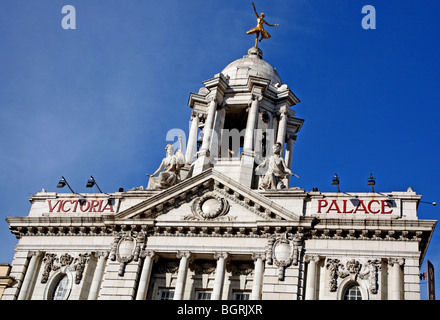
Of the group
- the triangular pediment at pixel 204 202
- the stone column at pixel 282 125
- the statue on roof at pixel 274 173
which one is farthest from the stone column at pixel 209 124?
the triangular pediment at pixel 204 202

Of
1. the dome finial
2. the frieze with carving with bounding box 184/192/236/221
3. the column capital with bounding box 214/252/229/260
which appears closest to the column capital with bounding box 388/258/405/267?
the column capital with bounding box 214/252/229/260

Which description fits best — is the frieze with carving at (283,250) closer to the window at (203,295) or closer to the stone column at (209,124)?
the window at (203,295)

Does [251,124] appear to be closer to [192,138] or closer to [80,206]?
[192,138]

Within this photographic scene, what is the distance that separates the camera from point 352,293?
3862cm

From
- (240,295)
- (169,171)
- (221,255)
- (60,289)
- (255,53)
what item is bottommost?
(60,289)

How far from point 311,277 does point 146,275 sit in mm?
9538

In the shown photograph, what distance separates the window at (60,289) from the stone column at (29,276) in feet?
5.02

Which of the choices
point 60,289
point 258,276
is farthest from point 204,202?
point 60,289

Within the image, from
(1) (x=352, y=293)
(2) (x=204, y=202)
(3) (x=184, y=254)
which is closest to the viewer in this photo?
(1) (x=352, y=293)

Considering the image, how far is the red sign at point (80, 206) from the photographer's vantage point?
146 feet

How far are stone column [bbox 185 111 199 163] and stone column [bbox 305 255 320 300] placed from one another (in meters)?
14.2

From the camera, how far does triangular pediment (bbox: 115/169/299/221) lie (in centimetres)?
4175
